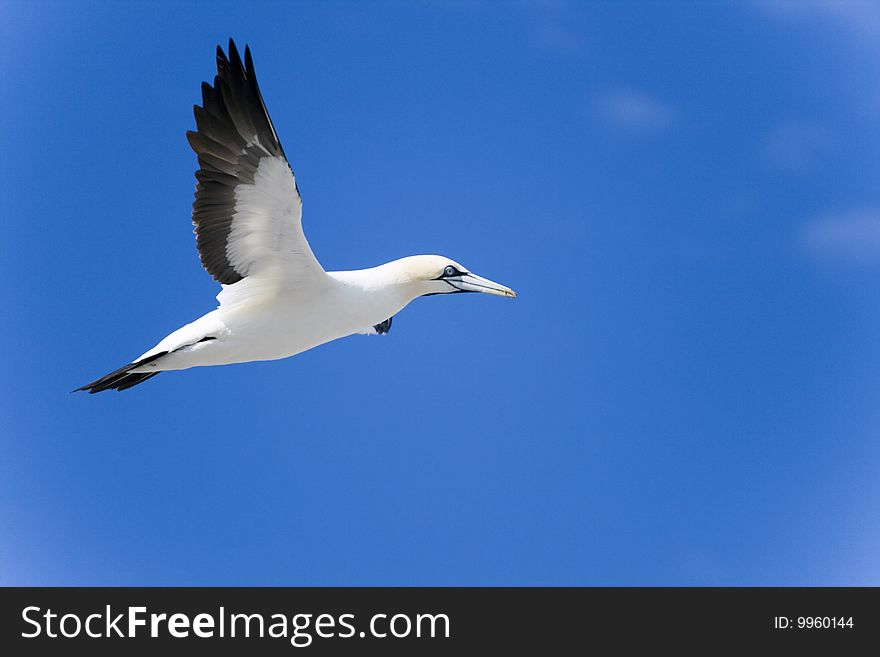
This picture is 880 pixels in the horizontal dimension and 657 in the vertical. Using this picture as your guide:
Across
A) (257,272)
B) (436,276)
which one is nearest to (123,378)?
(257,272)

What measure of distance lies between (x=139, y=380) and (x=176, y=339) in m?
0.78

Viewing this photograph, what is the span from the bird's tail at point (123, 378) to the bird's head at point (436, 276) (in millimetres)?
3024

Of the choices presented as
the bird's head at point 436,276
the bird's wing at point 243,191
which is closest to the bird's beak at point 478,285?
the bird's head at point 436,276

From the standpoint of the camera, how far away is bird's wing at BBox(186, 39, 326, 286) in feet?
45.8

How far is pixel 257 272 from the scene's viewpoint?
50.0ft

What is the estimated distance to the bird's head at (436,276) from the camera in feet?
51.4

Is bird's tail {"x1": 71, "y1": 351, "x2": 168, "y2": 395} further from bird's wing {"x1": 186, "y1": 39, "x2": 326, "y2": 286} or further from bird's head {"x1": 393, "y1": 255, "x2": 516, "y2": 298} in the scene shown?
bird's head {"x1": 393, "y1": 255, "x2": 516, "y2": 298}

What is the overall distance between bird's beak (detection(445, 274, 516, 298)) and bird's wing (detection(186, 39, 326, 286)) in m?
1.74

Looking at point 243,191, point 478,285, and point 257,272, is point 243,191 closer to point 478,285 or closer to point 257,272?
point 257,272

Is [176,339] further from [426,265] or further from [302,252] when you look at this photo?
[426,265]

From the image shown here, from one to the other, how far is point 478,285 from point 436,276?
58cm

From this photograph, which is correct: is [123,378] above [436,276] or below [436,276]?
below

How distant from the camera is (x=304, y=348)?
51.1 ft
